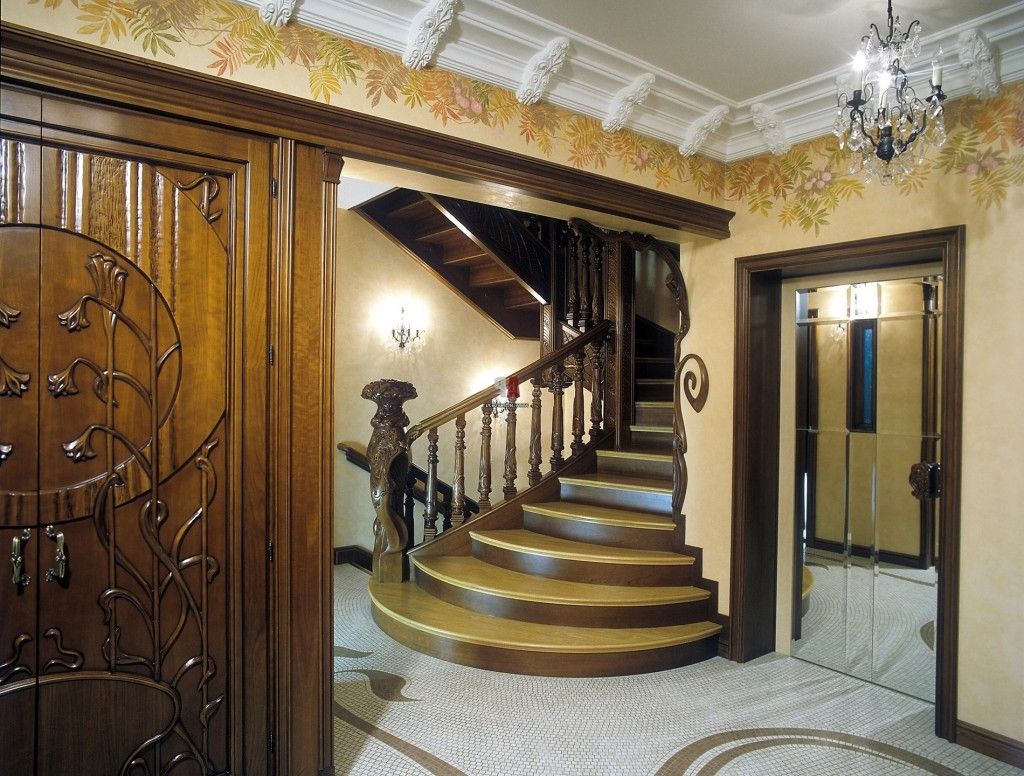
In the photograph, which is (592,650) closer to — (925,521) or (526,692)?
(526,692)

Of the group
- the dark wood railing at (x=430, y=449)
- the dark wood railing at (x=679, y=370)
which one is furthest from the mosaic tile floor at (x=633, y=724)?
the dark wood railing at (x=679, y=370)

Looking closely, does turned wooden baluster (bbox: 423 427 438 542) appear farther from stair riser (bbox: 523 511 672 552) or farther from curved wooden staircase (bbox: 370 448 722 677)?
stair riser (bbox: 523 511 672 552)

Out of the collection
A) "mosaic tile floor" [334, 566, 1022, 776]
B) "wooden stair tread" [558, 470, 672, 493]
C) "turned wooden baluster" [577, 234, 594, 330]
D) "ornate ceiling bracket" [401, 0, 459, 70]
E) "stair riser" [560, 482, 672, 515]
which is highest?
"ornate ceiling bracket" [401, 0, 459, 70]

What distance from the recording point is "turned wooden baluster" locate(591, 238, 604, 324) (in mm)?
4828

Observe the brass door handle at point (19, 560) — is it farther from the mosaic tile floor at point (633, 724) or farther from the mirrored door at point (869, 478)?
the mirrored door at point (869, 478)

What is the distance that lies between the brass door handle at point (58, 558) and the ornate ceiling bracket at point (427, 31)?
1.77 m

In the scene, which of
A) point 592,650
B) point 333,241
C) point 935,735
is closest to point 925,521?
point 935,735

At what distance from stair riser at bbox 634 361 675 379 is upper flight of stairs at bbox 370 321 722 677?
1.29 m

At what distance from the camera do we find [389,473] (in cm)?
399

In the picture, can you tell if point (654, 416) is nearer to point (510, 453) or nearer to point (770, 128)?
point (510, 453)

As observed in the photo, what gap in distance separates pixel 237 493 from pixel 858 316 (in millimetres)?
2844

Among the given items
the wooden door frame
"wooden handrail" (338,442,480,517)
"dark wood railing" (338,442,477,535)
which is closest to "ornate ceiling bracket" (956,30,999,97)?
the wooden door frame

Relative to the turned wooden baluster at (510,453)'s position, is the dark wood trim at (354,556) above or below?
below

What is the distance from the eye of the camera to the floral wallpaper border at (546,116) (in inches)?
73.0
